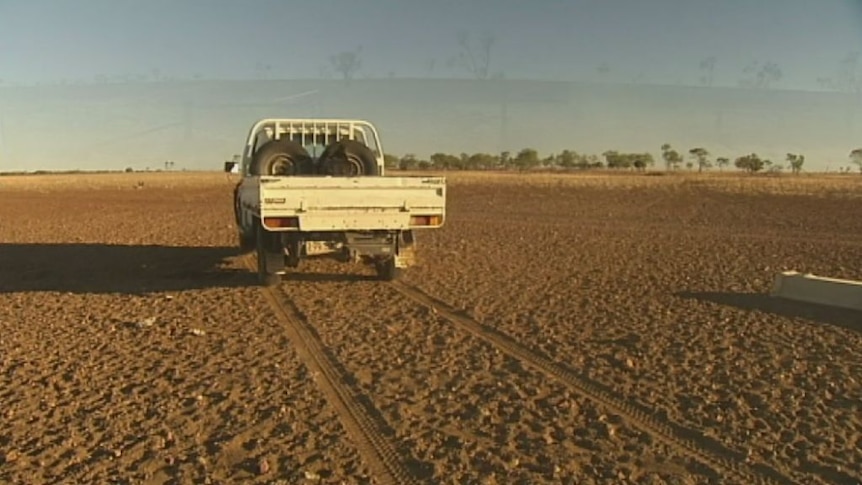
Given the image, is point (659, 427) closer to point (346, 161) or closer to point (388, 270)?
point (388, 270)

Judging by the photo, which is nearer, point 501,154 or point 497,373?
point 497,373

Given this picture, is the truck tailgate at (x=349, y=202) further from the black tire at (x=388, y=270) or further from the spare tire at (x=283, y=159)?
the spare tire at (x=283, y=159)

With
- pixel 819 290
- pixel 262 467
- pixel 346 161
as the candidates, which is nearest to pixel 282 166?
pixel 346 161

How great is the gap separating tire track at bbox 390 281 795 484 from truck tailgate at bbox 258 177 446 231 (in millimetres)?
2506

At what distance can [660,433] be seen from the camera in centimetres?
523

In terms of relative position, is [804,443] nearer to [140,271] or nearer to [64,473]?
[64,473]

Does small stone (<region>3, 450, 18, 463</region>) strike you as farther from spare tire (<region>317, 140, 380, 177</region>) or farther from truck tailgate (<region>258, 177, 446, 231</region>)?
spare tire (<region>317, 140, 380, 177</region>)

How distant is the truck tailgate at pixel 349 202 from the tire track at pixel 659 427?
2.51 m

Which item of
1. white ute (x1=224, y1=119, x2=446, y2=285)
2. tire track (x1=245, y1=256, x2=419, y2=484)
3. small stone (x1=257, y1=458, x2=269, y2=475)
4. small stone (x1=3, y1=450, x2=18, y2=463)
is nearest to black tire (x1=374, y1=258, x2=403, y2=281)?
white ute (x1=224, y1=119, x2=446, y2=285)

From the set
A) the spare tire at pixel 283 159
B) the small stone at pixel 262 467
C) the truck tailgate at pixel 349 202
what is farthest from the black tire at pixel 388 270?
the small stone at pixel 262 467

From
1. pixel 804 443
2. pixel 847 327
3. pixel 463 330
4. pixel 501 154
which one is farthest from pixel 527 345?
pixel 501 154

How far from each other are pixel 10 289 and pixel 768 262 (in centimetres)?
1168

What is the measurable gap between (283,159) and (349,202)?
255 centimetres

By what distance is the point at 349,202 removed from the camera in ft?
33.2
